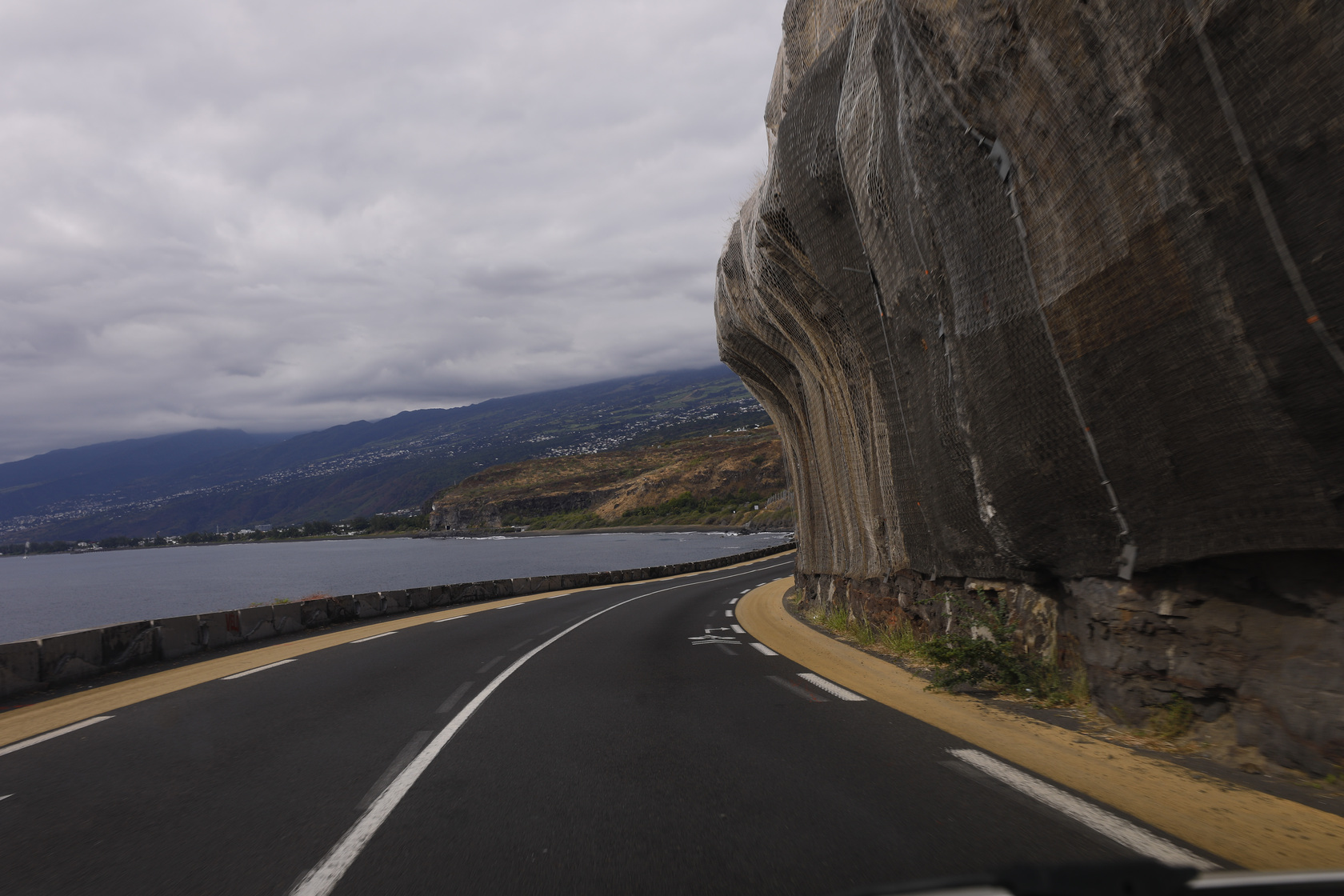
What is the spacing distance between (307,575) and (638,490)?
61.5 m

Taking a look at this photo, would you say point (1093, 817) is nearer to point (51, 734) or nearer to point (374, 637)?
point (51, 734)

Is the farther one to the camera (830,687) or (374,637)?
(374,637)

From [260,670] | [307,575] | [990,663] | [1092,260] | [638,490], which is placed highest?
[1092,260]

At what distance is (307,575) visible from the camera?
74500 mm

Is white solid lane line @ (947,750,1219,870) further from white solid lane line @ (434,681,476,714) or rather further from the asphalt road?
white solid lane line @ (434,681,476,714)

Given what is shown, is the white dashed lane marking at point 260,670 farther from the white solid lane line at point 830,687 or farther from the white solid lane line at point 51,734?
the white solid lane line at point 830,687

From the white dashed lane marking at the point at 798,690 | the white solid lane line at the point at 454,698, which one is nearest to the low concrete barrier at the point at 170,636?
the white solid lane line at the point at 454,698

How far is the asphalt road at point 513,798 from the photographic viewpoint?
10.7ft

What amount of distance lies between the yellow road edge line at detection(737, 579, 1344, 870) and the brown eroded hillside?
91.5 m

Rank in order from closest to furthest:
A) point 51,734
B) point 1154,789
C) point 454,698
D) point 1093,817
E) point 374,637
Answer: point 1093,817 → point 1154,789 → point 51,734 → point 454,698 → point 374,637

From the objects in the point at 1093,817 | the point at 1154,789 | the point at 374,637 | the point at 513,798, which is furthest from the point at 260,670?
the point at 1154,789

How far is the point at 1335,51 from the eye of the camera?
3475 millimetres

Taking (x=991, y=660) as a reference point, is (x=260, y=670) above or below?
below

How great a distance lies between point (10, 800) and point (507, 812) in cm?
325
